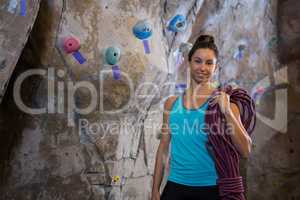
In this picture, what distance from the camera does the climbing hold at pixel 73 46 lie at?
1675 millimetres

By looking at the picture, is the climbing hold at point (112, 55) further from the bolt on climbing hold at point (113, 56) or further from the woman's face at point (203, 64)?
the woman's face at point (203, 64)

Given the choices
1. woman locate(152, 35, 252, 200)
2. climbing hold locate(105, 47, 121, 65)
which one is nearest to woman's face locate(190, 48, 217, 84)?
woman locate(152, 35, 252, 200)

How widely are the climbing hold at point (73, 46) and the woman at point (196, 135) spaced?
79cm

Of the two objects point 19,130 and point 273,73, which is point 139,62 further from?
point 273,73

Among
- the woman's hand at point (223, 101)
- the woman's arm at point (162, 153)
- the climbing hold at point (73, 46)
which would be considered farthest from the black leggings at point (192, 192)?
the climbing hold at point (73, 46)

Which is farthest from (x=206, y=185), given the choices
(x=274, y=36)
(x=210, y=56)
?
(x=274, y=36)

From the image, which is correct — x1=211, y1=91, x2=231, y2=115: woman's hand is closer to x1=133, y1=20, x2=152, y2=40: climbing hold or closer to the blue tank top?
the blue tank top

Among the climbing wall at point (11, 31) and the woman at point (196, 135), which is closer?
the woman at point (196, 135)

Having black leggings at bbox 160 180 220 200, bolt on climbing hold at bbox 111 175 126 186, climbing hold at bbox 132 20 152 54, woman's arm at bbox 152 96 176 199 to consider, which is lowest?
bolt on climbing hold at bbox 111 175 126 186

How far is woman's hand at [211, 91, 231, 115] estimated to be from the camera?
3.15 ft

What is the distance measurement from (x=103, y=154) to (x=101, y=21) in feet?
2.47

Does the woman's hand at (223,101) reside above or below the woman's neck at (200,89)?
below

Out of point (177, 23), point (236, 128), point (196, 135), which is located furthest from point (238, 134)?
point (177, 23)

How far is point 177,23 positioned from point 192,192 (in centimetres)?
127
